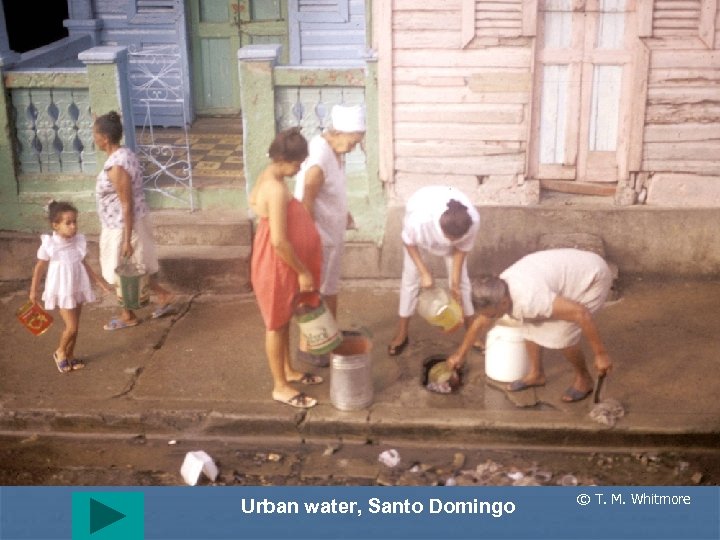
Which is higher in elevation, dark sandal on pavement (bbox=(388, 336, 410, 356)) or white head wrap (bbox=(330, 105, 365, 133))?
white head wrap (bbox=(330, 105, 365, 133))

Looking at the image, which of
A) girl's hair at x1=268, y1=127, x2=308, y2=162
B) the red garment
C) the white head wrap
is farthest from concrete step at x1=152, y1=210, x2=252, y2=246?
girl's hair at x1=268, y1=127, x2=308, y2=162

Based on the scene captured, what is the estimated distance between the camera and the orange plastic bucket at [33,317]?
7016 millimetres

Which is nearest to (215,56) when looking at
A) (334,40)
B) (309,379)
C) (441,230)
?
(334,40)

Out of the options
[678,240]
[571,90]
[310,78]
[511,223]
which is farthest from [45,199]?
[678,240]

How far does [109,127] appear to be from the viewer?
7.33 meters

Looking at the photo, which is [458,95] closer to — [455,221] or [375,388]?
[455,221]

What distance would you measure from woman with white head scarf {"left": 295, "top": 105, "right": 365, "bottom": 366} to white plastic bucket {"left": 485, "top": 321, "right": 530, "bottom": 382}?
4.07 ft

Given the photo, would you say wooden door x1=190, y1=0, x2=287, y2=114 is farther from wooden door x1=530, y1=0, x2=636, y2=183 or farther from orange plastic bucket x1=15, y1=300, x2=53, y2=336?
orange plastic bucket x1=15, y1=300, x2=53, y2=336

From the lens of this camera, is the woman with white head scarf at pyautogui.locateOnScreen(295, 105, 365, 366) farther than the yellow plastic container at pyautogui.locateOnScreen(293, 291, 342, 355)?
Yes

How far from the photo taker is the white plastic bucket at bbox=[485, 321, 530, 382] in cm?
677

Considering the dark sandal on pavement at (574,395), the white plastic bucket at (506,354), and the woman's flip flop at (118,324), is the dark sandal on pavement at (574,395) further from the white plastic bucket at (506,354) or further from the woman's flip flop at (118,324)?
the woman's flip flop at (118,324)

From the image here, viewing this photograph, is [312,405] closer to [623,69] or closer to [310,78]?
[310,78]

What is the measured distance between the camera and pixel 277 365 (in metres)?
6.67

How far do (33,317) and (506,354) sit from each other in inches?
131
